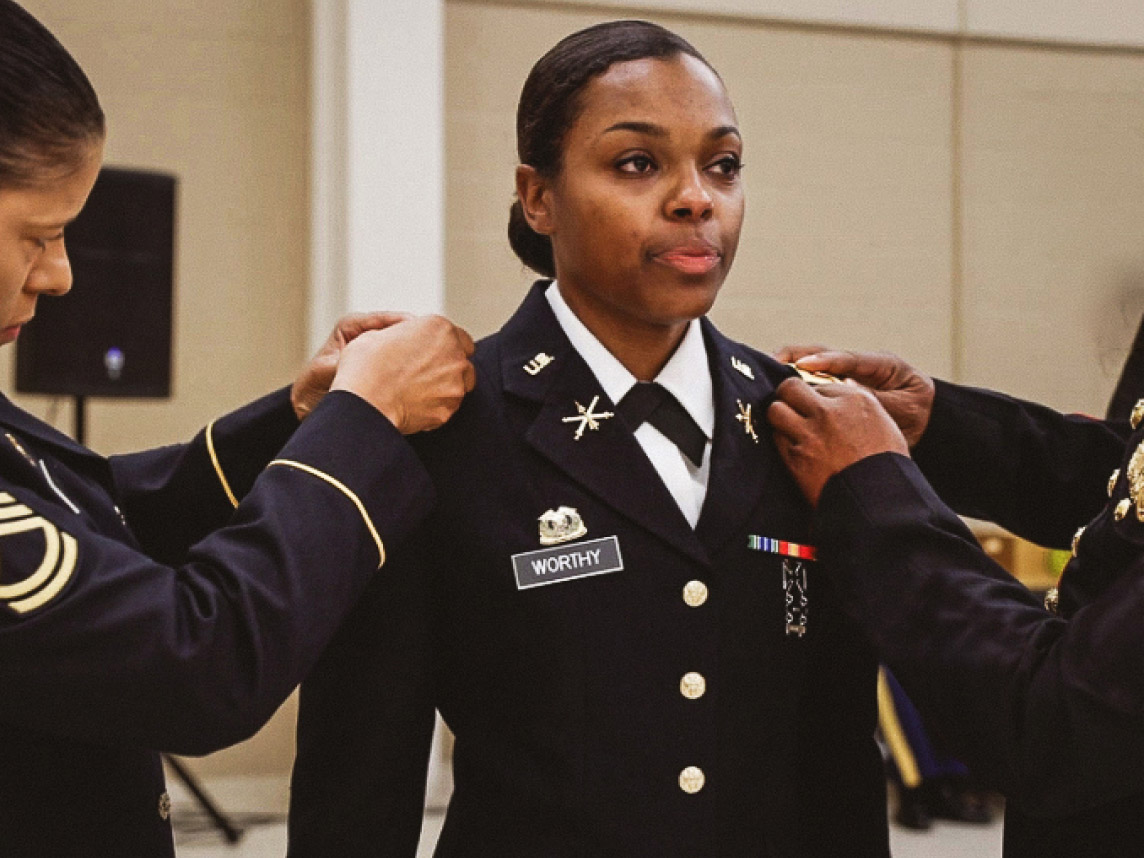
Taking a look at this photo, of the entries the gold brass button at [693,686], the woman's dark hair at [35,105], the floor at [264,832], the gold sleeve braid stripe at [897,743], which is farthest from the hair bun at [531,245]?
the gold sleeve braid stripe at [897,743]

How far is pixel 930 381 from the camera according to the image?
5.73 ft

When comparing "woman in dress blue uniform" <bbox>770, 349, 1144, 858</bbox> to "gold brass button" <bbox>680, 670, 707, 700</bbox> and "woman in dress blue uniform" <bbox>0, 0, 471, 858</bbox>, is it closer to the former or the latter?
"gold brass button" <bbox>680, 670, 707, 700</bbox>

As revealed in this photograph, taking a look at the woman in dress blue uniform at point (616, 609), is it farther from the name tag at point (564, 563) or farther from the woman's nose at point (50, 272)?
the woman's nose at point (50, 272)

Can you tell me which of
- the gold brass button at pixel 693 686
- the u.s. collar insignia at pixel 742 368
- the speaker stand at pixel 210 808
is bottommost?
the speaker stand at pixel 210 808

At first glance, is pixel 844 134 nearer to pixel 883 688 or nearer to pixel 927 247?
pixel 927 247

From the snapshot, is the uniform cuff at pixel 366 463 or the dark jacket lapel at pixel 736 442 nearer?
the uniform cuff at pixel 366 463

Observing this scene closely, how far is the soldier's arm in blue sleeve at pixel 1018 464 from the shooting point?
68.0 inches

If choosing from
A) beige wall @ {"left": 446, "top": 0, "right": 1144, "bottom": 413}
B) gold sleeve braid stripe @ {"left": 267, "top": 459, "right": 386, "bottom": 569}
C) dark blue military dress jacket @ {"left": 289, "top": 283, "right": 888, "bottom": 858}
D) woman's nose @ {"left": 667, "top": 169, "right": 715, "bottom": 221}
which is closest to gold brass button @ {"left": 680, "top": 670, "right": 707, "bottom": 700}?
dark blue military dress jacket @ {"left": 289, "top": 283, "right": 888, "bottom": 858}

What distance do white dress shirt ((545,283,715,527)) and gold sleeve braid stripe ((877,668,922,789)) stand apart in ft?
9.96

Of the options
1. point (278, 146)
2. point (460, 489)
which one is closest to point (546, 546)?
point (460, 489)

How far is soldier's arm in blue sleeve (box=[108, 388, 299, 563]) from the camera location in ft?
5.25

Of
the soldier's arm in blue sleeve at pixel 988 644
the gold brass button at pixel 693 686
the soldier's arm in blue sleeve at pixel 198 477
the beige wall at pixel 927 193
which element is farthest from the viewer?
the beige wall at pixel 927 193

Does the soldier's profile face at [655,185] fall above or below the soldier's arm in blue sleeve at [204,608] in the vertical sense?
above

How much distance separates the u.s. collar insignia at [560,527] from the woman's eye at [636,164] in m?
0.35
